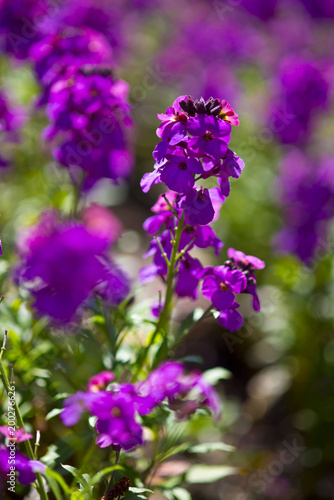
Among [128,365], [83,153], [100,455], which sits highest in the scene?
[83,153]

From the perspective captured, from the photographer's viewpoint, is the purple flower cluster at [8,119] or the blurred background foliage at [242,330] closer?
the blurred background foliage at [242,330]

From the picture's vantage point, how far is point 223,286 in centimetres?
153

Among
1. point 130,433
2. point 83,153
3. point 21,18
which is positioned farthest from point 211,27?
point 130,433

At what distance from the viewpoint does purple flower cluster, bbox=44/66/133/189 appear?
1.95 m

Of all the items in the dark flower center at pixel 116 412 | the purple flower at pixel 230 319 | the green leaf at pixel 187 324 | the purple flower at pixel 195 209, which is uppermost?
the purple flower at pixel 195 209

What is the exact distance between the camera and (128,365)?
1.89m

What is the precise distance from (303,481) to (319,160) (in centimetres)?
202

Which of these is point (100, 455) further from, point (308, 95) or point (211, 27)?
point (211, 27)

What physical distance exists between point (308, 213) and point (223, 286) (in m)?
1.51

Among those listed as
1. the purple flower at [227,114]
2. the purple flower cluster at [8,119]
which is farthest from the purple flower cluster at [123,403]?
the purple flower cluster at [8,119]

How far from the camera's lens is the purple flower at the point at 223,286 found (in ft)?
4.81

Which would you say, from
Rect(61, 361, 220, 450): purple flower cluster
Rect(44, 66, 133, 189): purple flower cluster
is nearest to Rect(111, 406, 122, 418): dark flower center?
Rect(61, 361, 220, 450): purple flower cluster

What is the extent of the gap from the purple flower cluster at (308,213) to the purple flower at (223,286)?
1.34 meters

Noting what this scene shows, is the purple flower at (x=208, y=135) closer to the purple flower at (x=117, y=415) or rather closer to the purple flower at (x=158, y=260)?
the purple flower at (x=158, y=260)
